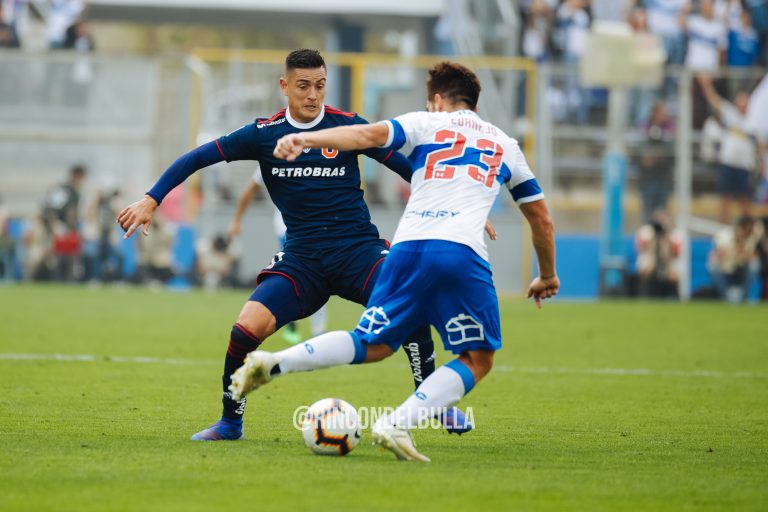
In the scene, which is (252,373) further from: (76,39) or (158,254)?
(76,39)

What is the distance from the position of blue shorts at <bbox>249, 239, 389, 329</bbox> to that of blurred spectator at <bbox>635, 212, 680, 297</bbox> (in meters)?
17.6

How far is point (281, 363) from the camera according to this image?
626 cm

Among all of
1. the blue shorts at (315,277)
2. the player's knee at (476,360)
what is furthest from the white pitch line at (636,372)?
the player's knee at (476,360)

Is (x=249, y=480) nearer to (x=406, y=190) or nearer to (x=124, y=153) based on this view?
(x=406, y=190)

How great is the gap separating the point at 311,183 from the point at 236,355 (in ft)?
3.70

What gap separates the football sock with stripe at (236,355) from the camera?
7.17 m

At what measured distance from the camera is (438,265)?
6.37m

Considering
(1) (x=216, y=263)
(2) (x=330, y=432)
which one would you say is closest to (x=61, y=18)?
(1) (x=216, y=263)

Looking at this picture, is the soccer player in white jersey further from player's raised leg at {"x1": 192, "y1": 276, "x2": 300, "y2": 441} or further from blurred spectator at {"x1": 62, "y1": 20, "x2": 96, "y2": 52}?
blurred spectator at {"x1": 62, "y1": 20, "x2": 96, "y2": 52}

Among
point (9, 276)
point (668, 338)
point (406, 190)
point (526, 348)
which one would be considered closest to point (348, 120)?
point (526, 348)

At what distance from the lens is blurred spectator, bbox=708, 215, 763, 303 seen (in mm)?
24266

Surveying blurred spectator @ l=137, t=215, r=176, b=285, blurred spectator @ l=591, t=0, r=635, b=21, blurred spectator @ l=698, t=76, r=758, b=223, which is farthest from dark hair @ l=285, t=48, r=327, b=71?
blurred spectator @ l=591, t=0, r=635, b=21

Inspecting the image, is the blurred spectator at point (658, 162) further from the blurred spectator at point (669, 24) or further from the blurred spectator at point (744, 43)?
the blurred spectator at point (744, 43)

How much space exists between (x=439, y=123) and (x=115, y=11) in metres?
27.9
